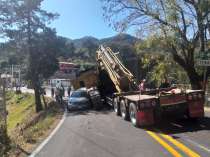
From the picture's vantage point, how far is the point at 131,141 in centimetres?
1322

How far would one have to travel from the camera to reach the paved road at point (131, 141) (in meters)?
11.2

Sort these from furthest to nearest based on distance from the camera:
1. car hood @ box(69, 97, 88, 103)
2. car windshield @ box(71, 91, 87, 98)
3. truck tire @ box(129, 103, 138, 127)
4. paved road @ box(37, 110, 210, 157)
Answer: car windshield @ box(71, 91, 87, 98)
car hood @ box(69, 97, 88, 103)
truck tire @ box(129, 103, 138, 127)
paved road @ box(37, 110, 210, 157)

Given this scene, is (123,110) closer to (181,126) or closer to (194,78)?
(181,126)

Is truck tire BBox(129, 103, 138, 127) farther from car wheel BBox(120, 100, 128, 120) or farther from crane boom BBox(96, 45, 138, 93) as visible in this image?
crane boom BBox(96, 45, 138, 93)

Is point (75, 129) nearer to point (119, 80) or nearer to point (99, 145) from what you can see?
point (99, 145)

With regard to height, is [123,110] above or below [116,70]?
below

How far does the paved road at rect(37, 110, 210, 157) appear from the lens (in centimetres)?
1123

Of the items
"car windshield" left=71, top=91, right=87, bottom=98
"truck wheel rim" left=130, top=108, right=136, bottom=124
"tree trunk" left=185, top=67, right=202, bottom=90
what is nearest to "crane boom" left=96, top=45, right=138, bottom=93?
"car windshield" left=71, top=91, right=87, bottom=98

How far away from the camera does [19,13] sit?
123 feet

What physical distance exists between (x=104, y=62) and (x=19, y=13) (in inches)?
496

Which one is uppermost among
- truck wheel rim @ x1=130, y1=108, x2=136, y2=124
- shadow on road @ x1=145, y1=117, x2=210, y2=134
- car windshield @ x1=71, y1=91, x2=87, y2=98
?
car windshield @ x1=71, y1=91, x2=87, y2=98

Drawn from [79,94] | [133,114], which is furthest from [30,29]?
[133,114]

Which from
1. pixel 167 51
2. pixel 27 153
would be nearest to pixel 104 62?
pixel 167 51

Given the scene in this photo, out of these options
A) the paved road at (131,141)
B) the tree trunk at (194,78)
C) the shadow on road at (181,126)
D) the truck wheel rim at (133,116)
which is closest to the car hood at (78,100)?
the tree trunk at (194,78)
